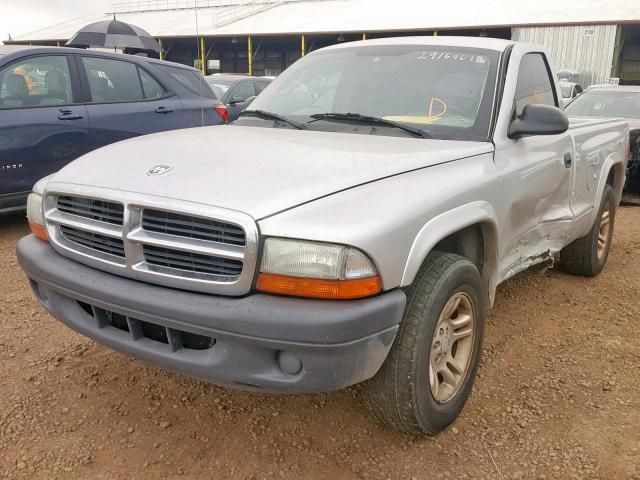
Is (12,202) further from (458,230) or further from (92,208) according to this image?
(458,230)

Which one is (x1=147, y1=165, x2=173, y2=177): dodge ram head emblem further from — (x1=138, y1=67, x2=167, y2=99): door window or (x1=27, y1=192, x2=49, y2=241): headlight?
(x1=138, y1=67, x2=167, y2=99): door window

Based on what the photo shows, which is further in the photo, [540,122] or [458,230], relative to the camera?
[540,122]

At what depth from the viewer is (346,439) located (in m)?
2.58

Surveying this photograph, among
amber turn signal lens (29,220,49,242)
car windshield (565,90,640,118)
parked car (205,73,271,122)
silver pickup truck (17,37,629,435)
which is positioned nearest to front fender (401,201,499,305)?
silver pickup truck (17,37,629,435)

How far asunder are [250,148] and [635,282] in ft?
11.9

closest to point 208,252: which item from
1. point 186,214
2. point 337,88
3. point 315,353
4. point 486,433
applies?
Result: point 186,214

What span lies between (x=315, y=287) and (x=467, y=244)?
111 centimetres

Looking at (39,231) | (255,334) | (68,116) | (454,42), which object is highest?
(454,42)

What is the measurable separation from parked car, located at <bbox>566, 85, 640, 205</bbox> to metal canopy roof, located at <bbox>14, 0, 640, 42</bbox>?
51.9ft

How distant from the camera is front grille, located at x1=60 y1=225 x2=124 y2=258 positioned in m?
2.34

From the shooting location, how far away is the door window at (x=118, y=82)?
5926 mm

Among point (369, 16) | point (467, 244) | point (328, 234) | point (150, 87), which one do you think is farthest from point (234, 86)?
point (369, 16)

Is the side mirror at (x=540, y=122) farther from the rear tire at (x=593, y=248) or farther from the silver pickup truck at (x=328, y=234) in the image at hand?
the rear tire at (x=593, y=248)

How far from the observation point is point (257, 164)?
242cm
